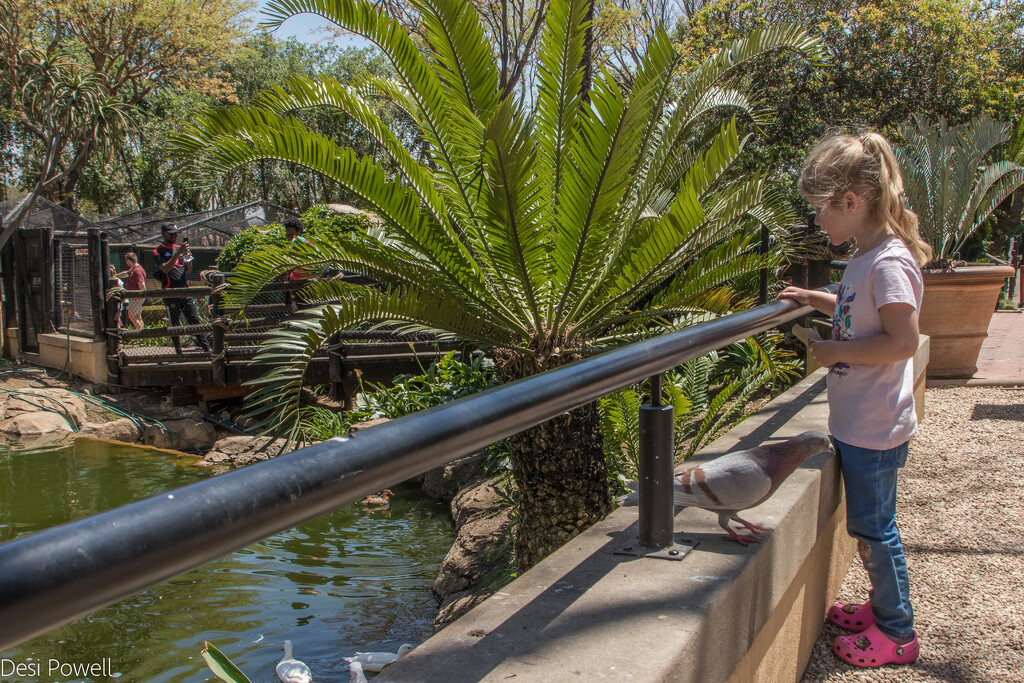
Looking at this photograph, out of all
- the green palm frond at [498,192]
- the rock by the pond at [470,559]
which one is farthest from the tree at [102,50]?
the green palm frond at [498,192]

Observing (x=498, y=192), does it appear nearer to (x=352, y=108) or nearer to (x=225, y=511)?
(x=352, y=108)

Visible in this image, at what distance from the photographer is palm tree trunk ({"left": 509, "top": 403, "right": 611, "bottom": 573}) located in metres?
4.49

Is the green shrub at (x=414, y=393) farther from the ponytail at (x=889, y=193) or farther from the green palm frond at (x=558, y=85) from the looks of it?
the ponytail at (x=889, y=193)

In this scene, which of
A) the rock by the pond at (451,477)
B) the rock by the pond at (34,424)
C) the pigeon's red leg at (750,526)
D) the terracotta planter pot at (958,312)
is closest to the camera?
the pigeon's red leg at (750,526)

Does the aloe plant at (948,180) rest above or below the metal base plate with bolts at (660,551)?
above

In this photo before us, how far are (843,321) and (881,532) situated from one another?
64 cm

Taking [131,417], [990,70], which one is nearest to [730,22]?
[990,70]

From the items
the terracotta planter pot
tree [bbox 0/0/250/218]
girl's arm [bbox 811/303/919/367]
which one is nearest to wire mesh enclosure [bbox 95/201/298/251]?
tree [bbox 0/0/250/218]

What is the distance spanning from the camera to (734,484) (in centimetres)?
181

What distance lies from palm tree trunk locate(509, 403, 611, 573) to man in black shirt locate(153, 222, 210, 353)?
9.01m

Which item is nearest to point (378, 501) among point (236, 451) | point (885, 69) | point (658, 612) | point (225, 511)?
point (236, 451)

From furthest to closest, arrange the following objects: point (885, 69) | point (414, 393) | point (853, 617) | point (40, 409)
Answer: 1. point (885, 69)
2. point (40, 409)
3. point (414, 393)
4. point (853, 617)

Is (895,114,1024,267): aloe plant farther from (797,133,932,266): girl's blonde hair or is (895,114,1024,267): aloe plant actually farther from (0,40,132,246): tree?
(0,40,132,246): tree

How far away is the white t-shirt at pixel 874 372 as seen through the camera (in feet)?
7.31
